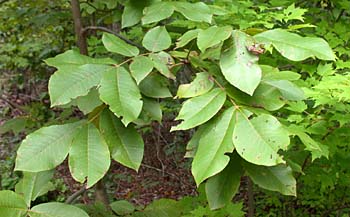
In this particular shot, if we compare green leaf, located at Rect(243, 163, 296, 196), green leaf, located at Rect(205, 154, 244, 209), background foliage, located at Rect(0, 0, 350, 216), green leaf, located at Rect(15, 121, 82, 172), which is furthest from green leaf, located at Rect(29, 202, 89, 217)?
green leaf, located at Rect(243, 163, 296, 196)

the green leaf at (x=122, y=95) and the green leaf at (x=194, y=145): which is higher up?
the green leaf at (x=122, y=95)

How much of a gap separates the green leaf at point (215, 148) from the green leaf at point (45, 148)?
347 mm

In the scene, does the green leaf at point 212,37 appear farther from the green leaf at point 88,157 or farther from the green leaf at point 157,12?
the green leaf at point 88,157

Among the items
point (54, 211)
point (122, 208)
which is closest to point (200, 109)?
point (54, 211)

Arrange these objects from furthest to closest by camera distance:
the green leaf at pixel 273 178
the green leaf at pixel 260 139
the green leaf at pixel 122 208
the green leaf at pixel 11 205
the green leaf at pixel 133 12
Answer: the green leaf at pixel 122 208, the green leaf at pixel 133 12, the green leaf at pixel 11 205, the green leaf at pixel 273 178, the green leaf at pixel 260 139

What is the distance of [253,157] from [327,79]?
2.60ft

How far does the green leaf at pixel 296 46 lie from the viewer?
42.3 inches

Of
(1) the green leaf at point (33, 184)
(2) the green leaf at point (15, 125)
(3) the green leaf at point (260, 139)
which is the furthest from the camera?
(2) the green leaf at point (15, 125)

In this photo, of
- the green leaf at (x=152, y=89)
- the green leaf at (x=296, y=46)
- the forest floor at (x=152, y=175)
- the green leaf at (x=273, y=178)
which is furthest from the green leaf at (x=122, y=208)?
the forest floor at (x=152, y=175)

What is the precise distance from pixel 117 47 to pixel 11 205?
52cm

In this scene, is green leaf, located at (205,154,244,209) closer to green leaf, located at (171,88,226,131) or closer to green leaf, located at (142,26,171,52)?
green leaf, located at (171,88,226,131)

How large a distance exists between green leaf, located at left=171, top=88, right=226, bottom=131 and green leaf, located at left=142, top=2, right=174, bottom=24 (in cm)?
36

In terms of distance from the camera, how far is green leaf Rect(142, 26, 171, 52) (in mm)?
1278

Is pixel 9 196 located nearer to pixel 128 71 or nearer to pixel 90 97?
pixel 90 97
